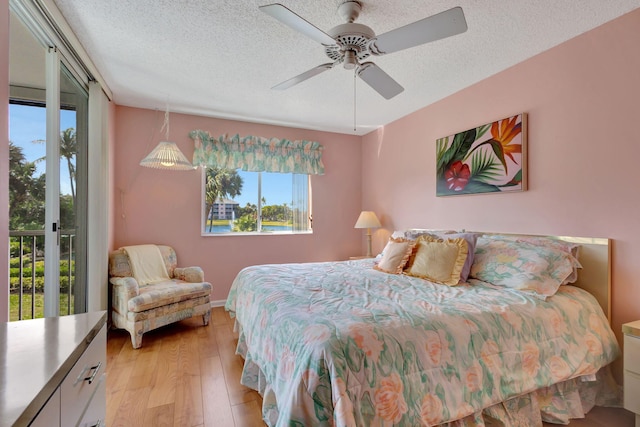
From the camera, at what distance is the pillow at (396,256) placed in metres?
2.66

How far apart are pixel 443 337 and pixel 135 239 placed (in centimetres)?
357

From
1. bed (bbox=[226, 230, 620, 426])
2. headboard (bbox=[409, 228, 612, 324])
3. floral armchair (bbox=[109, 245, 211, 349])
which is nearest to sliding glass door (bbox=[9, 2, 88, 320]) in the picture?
floral armchair (bbox=[109, 245, 211, 349])

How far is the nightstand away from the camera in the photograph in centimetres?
169

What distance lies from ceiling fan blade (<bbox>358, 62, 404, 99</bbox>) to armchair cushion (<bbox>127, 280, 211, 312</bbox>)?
257 cm

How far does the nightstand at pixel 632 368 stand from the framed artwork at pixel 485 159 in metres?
1.27

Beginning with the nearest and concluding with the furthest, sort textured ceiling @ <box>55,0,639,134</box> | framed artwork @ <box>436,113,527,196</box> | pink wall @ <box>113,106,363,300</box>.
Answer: textured ceiling @ <box>55,0,639,134</box>, framed artwork @ <box>436,113,527,196</box>, pink wall @ <box>113,106,363,300</box>

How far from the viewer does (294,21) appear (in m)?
1.60

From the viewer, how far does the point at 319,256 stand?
4.68 metres

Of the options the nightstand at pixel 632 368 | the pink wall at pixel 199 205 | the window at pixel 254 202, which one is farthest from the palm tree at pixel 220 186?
the nightstand at pixel 632 368

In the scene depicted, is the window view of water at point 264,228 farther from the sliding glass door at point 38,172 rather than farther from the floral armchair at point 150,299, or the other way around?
the sliding glass door at point 38,172

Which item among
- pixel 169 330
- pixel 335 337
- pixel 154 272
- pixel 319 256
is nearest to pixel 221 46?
pixel 335 337

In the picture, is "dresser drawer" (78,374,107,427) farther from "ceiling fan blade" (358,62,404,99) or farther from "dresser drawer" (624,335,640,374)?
"dresser drawer" (624,335,640,374)

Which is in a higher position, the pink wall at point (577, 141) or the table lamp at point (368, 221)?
the pink wall at point (577, 141)

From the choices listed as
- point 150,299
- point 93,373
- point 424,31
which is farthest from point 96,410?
point 424,31
